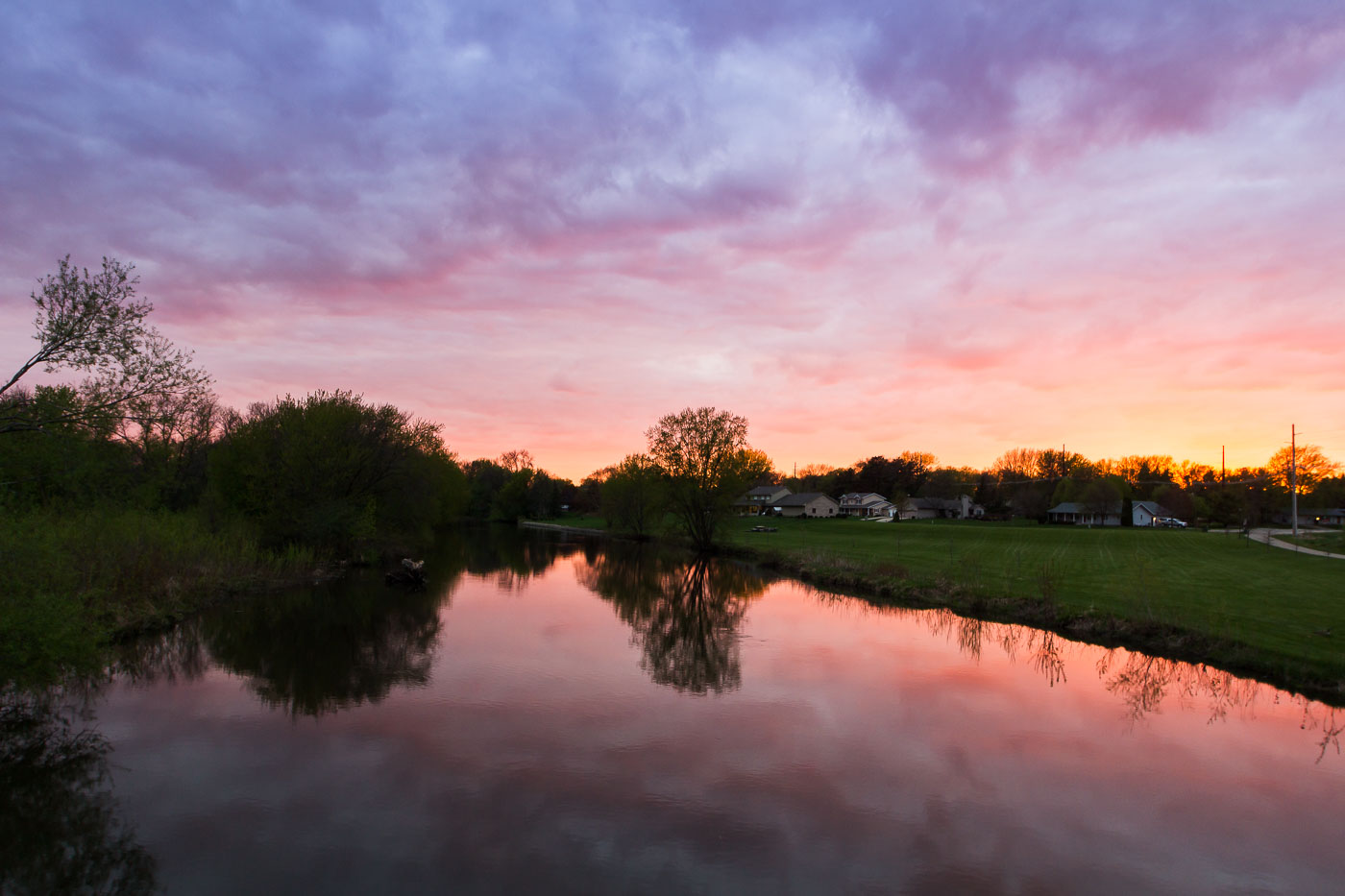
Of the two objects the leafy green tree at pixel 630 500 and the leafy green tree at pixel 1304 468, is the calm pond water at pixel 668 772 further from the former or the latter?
the leafy green tree at pixel 1304 468

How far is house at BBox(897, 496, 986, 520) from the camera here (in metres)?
104

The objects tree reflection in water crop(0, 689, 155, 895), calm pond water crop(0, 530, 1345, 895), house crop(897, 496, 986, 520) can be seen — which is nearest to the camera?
tree reflection in water crop(0, 689, 155, 895)

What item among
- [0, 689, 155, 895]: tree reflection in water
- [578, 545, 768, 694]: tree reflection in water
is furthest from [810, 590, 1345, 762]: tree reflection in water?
[0, 689, 155, 895]: tree reflection in water

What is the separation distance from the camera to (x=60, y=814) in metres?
9.61

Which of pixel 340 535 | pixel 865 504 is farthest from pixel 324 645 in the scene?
pixel 865 504

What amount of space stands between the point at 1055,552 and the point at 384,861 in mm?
44024

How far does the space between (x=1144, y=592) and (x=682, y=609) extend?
53.3ft

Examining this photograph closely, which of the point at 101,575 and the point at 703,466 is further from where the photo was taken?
the point at 703,466

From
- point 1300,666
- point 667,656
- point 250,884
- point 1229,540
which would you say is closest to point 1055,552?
point 1229,540

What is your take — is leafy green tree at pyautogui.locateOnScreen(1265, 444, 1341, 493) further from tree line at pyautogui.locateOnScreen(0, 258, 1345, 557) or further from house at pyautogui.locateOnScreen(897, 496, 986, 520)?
house at pyautogui.locateOnScreen(897, 496, 986, 520)

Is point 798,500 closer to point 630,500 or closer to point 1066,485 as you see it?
point 1066,485

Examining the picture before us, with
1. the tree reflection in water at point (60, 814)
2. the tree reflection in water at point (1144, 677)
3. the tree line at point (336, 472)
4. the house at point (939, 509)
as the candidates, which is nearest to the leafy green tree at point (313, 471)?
the tree line at point (336, 472)

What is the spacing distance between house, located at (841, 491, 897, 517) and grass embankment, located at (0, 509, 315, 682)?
90731mm

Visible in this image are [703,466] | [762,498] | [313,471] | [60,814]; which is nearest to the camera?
[60,814]
